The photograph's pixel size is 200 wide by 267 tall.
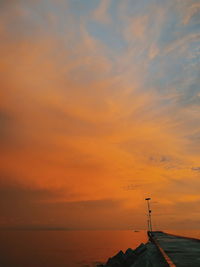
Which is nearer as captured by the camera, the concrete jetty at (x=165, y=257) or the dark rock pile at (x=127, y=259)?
the concrete jetty at (x=165, y=257)

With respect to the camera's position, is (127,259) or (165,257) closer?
(165,257)

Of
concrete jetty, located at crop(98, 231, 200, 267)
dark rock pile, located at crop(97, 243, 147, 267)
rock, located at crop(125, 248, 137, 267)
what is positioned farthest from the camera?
rock, located at crop(125, 248, 137, 267)

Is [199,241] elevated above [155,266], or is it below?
above

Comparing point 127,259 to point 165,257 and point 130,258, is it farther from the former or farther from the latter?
point 165,257

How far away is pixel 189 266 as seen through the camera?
13148mm

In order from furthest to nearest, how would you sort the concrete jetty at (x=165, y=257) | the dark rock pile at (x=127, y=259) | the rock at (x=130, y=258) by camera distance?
the rock at (x=130, y=258)
the dark rock pile at (x=127, y=259)
the concrete jetty at (x=165, y=257)

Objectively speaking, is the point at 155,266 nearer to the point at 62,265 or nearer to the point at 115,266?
the point at 115,266

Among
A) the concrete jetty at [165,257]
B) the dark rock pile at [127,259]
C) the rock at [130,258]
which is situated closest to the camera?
the concrete jetty at [165,257]

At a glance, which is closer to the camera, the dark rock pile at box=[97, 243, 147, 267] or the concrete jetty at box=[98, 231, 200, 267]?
the concrete jetty at box=[98, 231, 200, 267]

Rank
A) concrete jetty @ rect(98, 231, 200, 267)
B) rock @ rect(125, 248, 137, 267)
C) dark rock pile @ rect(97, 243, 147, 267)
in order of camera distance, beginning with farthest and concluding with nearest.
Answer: rock @ rect(125, 248, 137, 267) < dark rock pile @ rect(97, 243, 147, 267) < concrete jetty @ rect(98, 231, 200, 267)

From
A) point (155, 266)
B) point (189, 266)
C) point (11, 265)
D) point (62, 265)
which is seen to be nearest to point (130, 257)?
point (155, 266)

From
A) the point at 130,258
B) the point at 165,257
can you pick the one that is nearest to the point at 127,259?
the point at 130,258

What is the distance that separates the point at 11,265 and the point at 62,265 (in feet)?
33.0

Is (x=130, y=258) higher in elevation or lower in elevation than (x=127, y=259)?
higher
